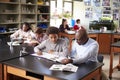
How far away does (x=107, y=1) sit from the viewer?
30.2 ft

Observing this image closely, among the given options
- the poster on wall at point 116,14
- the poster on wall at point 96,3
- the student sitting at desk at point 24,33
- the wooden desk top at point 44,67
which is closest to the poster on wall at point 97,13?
the poster on wall at point 96,3

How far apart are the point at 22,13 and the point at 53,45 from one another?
3806mm

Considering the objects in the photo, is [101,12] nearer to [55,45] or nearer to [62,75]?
[55,45]

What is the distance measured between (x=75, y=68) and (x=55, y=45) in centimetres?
95

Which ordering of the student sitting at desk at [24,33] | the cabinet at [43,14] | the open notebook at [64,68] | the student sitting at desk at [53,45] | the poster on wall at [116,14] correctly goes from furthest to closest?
the poster on wall at [116,14] → the cabinet at [43,14] → the student sitting at desk at [24,33] → the student sitting at desk at [53,45] → the open notebook at [64,68]

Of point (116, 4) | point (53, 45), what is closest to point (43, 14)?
point (116, 4)

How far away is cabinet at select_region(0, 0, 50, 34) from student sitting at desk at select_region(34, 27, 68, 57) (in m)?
3.17

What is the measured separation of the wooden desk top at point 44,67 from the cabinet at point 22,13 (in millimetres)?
3653

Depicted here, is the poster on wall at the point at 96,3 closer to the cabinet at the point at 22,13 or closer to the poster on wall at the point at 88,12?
the poster on wall at the point at 88,12

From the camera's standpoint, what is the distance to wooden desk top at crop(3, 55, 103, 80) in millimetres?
1984

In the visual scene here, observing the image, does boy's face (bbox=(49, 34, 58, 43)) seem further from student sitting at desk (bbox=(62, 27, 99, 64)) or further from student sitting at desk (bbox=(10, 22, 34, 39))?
student sitting at desk (bbox=(10, 22, 34, 39))

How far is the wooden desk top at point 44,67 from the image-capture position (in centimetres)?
198

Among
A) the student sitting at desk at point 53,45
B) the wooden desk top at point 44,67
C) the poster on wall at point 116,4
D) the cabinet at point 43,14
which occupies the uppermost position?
the poster on wall at point 116,4

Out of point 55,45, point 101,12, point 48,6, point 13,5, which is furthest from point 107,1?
point 55,45
